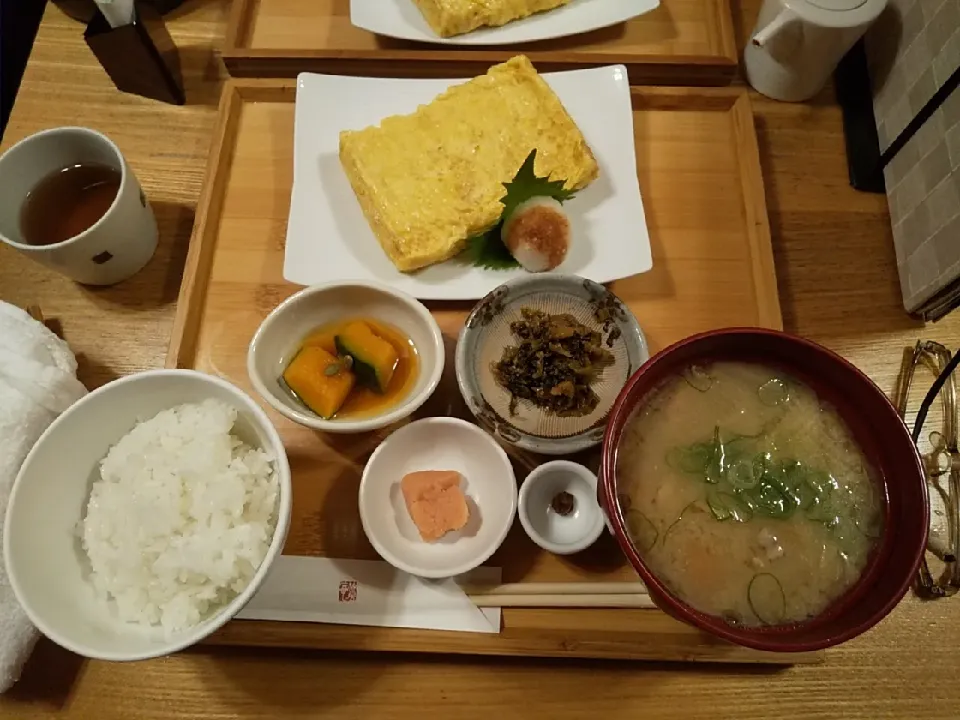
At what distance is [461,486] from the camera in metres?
1.47

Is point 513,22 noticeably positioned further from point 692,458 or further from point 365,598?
point 365,598

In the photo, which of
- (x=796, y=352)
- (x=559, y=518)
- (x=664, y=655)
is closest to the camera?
(x=796, y=352)

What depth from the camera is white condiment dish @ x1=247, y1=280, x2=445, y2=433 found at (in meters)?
1.37

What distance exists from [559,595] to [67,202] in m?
1.42

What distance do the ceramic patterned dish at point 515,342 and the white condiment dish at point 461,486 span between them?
69mm

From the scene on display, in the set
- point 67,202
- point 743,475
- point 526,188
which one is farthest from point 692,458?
point 67,202

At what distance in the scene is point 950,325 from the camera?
5.47 feet

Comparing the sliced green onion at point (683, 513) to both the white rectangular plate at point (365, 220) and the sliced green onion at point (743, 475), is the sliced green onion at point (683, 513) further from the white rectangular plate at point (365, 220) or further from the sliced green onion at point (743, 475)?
the white rectangular plate at point (365, 220)

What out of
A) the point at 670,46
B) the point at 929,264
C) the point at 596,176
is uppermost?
the point at 670,46

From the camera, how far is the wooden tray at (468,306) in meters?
1.33

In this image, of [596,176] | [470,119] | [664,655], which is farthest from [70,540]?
[596,176]

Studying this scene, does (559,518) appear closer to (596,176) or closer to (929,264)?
(596,176)

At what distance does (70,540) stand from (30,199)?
0.85 meters

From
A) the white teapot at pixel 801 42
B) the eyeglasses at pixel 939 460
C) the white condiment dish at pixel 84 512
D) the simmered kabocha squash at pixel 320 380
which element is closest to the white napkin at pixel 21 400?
the white condiment dish at pixel 84 512
